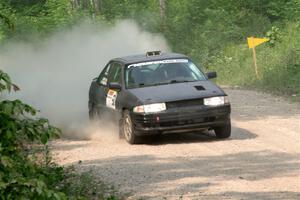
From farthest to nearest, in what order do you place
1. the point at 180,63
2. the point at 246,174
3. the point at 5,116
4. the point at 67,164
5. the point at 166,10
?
the point at 166,10, the point at 180,63, the point at 67,164, the point at 246,174, the point at 5,116

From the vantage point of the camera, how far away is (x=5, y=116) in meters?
5.68

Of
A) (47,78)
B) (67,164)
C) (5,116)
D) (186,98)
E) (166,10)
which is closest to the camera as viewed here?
(5,116)

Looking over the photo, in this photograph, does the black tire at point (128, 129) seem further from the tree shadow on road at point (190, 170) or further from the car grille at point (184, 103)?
the tree shadow on road at point (190, 170)

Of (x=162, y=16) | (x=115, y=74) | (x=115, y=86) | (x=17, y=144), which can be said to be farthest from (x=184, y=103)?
(x=162, y=16)

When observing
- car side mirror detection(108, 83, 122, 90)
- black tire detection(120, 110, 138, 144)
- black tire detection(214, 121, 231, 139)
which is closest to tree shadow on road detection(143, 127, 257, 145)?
black tire detection(214, 121, 231, 139)

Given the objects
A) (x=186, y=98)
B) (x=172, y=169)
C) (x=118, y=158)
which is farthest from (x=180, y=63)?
(x=172, y=169)

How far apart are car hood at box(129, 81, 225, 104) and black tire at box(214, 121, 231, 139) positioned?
0.60 metres

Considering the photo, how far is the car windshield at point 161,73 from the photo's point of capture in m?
14.1

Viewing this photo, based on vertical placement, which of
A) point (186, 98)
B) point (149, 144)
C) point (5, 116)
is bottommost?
point (149, 144)

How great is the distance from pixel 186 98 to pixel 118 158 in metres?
1.71

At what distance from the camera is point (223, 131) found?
1359 cm

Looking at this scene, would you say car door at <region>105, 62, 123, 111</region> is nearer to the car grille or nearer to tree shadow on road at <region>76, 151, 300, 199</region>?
the car grille

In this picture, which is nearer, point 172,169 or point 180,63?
point 172,169

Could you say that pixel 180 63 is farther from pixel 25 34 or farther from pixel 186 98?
pixel 25 34
